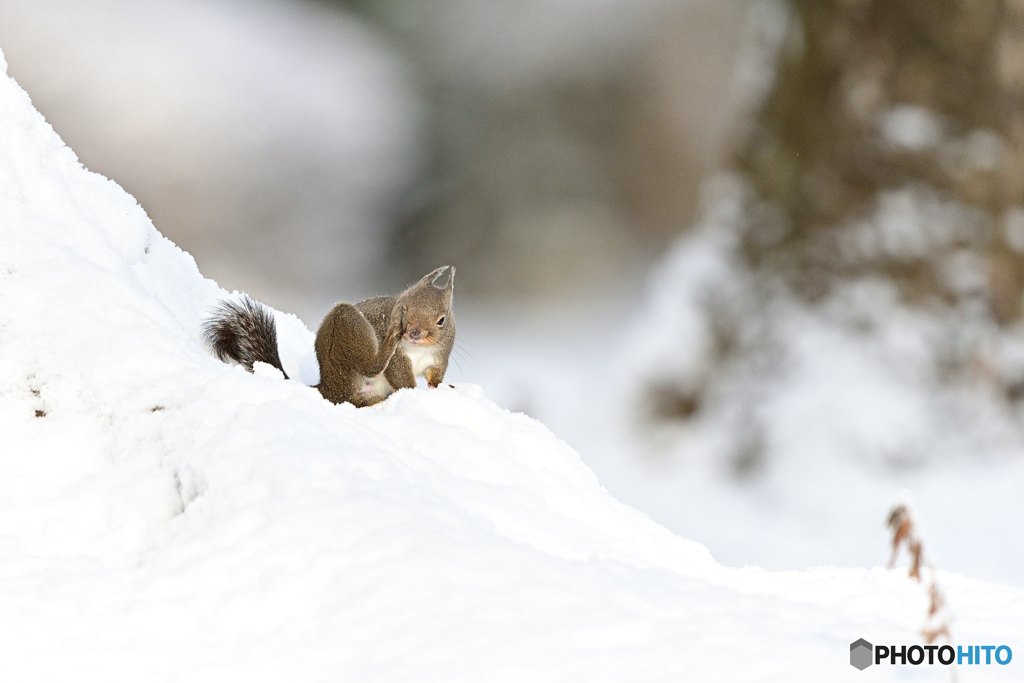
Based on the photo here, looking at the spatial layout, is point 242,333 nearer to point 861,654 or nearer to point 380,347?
point 380,347

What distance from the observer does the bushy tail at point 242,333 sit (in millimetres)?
1637

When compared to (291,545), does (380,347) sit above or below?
above

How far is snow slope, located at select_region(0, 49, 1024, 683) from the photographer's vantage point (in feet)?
2.59

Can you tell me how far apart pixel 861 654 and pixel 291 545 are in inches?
23.0

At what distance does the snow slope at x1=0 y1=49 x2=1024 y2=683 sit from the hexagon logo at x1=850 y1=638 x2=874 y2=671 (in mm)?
11

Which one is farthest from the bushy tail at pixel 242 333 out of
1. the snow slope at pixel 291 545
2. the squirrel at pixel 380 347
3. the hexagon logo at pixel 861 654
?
the hexagon logo at pixel 861 654

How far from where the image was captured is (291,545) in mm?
895

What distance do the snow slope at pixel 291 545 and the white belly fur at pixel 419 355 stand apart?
46 cm

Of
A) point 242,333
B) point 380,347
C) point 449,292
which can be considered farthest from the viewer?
point 449,292

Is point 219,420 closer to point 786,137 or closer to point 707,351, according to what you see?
point 707,351

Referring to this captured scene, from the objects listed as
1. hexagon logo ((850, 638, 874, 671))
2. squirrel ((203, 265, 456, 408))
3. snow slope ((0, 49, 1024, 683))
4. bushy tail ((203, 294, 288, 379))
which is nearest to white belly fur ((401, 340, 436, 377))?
squirrel ((203, 265, 456, 408))

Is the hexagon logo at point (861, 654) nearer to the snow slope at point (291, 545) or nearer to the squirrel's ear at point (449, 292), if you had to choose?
the snow slope at point (291, 545)

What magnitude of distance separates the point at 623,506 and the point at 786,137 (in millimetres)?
2864

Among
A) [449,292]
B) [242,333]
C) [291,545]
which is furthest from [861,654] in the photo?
[449,292]
